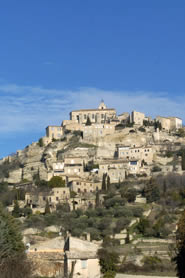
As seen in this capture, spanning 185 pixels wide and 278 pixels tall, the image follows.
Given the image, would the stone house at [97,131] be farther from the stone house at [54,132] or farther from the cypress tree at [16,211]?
the cypress tree at [16,211]

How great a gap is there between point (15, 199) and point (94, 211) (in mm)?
12442

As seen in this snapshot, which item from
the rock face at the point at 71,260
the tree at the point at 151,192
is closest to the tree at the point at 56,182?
the tree at the point at 151,192

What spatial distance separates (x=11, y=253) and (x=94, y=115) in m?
66.5

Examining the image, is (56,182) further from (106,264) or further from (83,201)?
(106,264)

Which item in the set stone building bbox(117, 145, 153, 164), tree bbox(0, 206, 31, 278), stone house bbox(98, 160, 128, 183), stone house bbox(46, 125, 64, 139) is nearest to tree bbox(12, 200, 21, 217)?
stone house bbox(98, 160, 128, 183)

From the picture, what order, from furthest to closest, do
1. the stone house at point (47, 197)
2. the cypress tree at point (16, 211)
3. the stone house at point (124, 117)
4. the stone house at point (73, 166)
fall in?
the stone house at point (124, 117)
the stone house at point (73, 166)
the stone house at point (47, 197)
the cypress tree at point (16, 211)

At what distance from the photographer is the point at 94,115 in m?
100

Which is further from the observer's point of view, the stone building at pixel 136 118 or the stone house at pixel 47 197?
the stone building at pixel 136 118

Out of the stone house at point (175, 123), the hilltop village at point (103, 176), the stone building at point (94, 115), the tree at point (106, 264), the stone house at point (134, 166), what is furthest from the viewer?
the stone house at point (175, 123)

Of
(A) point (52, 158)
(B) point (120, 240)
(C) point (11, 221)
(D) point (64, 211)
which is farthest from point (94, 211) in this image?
(C) point (11, 221)

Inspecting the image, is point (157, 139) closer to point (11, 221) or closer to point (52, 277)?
point (11, 221)

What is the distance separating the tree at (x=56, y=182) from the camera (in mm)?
78981

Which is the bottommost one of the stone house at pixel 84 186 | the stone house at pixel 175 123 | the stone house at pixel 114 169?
the stone house at pixel 84 186

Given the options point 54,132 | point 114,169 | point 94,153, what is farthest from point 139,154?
point 54,132
